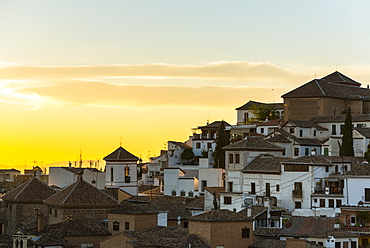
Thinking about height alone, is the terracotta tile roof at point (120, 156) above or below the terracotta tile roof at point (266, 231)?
above

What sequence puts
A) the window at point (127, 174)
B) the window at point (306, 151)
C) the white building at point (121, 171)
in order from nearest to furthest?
the window at point (306, 151) → the white building at point (121, 171) → the window at point (127, 174)

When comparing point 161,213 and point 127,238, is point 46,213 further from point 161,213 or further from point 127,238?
point 127,238

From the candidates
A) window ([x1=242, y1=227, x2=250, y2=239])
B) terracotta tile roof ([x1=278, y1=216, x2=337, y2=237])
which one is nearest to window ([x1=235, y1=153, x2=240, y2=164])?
terracotta tile roof ([x1=278, y1=216, x2=337, y2=237])

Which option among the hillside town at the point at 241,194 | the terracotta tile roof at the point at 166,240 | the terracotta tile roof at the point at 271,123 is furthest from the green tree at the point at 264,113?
the terracotta tile roof at the point at 166,240

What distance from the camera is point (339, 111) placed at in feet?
242

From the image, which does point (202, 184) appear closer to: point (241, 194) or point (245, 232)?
point (241, 194)

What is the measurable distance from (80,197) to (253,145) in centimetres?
1254

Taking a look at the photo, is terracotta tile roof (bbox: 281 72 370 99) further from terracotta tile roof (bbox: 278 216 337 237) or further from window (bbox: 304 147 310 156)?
terracotta tile roof (bbox: 278 216 337 237)

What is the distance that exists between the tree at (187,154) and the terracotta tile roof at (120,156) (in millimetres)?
9332

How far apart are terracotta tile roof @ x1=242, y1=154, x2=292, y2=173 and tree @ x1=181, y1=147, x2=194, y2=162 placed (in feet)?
72.0

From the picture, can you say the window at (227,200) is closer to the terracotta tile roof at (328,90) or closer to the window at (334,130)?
the window at (334,130)

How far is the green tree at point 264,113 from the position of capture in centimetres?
7938

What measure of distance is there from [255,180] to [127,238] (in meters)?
14.4

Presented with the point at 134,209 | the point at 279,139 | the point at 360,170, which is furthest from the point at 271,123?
the point at 134,209
